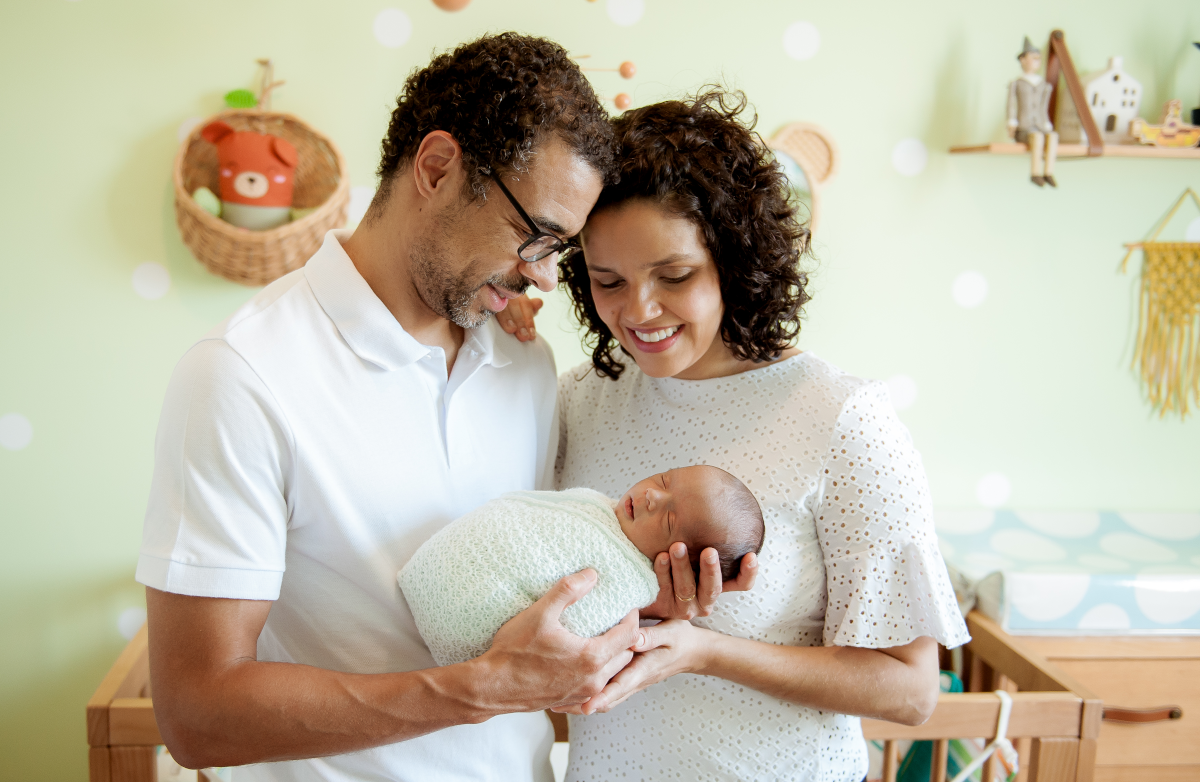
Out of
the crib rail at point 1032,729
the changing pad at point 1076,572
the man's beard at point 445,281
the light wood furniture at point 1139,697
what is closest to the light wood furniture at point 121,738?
the man's beard at point 445,281

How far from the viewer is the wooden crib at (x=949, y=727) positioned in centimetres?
160

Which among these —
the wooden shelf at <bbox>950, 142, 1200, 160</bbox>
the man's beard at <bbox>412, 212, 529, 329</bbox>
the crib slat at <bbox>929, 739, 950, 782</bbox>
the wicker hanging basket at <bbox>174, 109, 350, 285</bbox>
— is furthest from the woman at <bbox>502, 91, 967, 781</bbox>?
the wooden shelf at <bbox>950, 142, 1200, 160</bbox>

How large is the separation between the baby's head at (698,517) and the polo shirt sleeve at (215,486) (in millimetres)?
490

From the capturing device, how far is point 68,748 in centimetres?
245

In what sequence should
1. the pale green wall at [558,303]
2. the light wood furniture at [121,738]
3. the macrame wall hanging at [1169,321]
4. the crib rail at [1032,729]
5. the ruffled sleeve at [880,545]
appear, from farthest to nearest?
the macrame wall hanging at [1169,321]
the pale green wall at [558,303]
the crib rail at [1032,729]
the light wood furniture at [121,738]
the ruffled sleeve at [880,545]

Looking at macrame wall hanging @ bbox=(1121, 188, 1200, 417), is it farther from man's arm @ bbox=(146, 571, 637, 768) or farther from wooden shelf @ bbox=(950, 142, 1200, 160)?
man's arm @ bbox=(146, 571, 637, 768)

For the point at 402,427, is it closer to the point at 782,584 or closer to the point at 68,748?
the point at 782,584

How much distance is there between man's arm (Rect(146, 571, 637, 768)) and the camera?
3.13ft

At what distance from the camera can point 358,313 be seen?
3.69ft

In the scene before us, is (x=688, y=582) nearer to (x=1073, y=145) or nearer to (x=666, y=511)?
(x=666, y=511)

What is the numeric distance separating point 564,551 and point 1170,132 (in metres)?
2.63

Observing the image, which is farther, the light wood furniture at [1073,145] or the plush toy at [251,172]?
the light wood furniture at [1073,145]

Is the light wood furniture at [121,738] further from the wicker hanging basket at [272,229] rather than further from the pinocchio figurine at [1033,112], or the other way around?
the pinocchio figurine at [1033,112]

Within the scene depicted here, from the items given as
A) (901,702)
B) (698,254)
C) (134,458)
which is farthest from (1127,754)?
(134,458)
